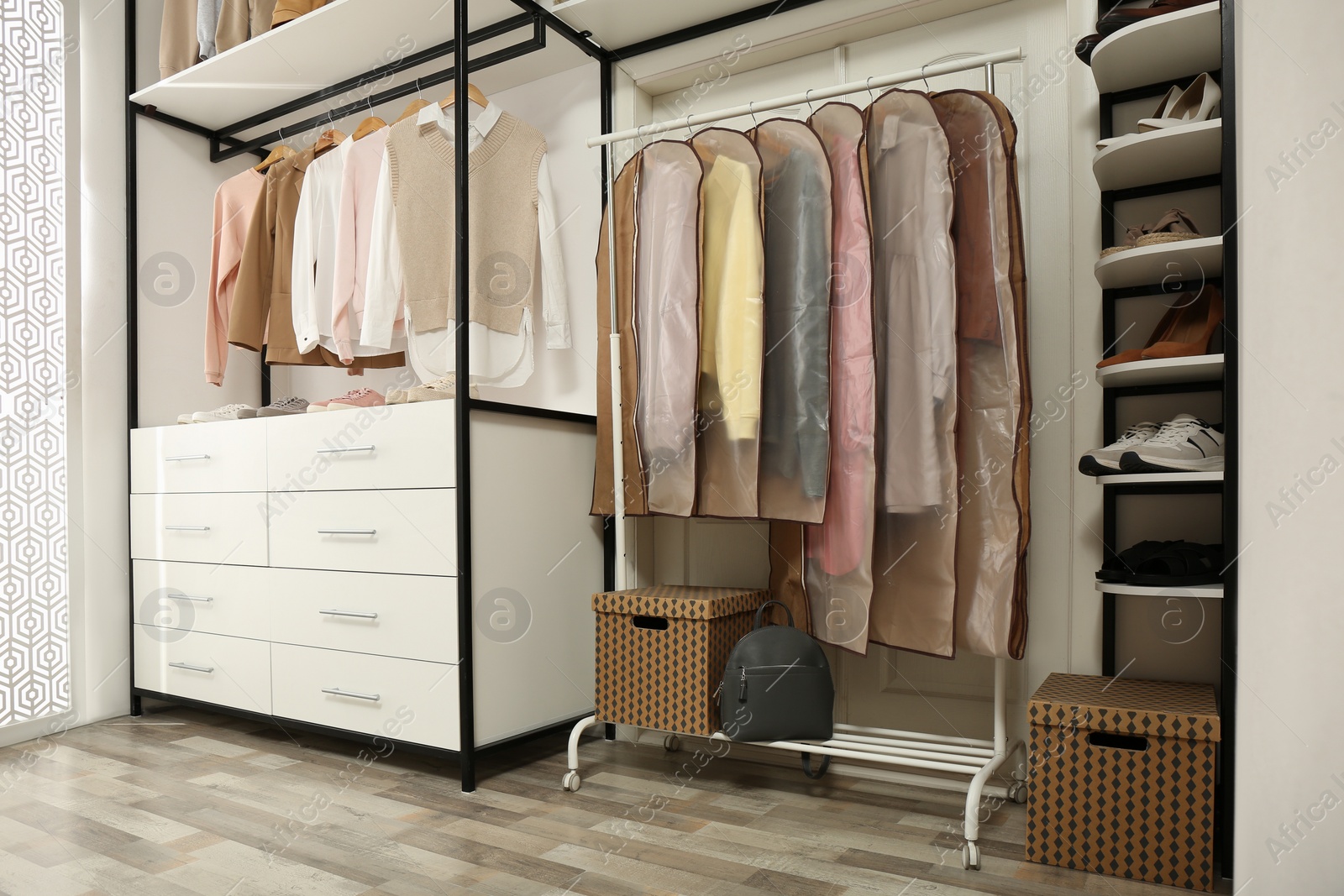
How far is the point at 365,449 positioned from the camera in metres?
2.09

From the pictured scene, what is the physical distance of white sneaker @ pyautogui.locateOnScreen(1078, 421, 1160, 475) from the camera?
61.6 inches

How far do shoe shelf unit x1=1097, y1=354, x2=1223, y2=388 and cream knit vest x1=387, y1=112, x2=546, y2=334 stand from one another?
1463 mm

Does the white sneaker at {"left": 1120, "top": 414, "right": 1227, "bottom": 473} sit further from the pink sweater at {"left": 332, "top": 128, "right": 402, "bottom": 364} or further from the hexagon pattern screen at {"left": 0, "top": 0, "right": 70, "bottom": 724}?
the hexagon pattern screen at {"left": 0, "top": 0, "right": 70, "bottom": 724}

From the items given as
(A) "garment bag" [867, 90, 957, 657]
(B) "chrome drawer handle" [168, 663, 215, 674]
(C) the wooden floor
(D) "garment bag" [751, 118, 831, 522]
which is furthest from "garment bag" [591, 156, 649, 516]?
(B) "chrome drawer handle" [168, 663, 215, 674]

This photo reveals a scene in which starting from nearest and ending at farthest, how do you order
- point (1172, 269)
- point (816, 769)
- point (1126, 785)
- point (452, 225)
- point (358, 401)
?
point (1126, 785), point (1172, 269), point (816, 769), point (358, 401), point (452, 225)

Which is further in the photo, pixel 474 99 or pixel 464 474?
pixel 474 99

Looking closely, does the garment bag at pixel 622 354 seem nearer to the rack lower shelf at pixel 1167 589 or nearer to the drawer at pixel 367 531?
the drawer at pixel 367 531

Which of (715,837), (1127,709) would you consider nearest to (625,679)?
(715,837)

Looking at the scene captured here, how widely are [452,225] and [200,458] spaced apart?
988 mm

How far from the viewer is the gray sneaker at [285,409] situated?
242cm

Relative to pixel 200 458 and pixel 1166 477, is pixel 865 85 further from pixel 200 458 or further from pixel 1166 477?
pixel 200 458

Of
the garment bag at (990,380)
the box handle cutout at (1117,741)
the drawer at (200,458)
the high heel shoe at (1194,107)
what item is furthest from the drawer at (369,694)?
the high heel shoe at (1194,107)

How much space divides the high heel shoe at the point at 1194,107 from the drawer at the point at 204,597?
88.4 inches

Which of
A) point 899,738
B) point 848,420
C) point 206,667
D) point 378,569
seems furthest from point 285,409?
point 899,738
